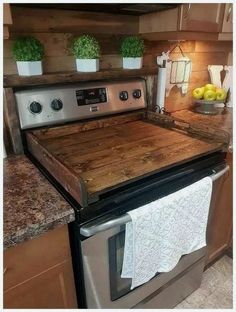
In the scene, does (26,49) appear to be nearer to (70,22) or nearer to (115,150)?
(70,22)

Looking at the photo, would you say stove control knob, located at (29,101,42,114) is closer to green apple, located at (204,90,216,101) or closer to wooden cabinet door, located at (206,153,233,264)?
wooden cabinet door, located at (206,153,233,264)

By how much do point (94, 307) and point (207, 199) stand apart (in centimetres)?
61

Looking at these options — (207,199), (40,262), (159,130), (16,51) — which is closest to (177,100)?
(159,130)

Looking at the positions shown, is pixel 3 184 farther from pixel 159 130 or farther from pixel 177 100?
pixel 177 100

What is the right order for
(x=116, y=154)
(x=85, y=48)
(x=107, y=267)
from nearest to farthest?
(x=107, y=267)
(x=116, y=154)
(x=85, y=48)

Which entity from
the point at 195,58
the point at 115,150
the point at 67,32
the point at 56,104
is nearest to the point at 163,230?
the point at 115,150

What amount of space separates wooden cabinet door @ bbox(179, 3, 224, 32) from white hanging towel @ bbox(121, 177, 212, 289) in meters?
0.72

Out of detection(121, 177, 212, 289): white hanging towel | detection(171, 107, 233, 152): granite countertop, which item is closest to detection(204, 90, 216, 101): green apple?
detection(171, 107, 233, 152): granite countertop

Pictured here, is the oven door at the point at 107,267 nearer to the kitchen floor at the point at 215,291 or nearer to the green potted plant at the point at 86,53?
the kitchen floor at the point at 215,291

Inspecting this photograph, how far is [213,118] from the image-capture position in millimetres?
1499

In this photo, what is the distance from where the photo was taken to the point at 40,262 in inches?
28.7

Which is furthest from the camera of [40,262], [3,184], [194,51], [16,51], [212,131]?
[194,51]

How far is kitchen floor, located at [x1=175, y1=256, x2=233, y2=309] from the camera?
1363 millimetres

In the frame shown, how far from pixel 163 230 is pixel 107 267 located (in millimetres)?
238
